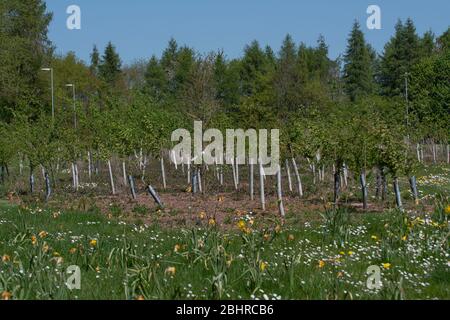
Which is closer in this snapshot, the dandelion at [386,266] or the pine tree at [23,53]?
the dandelion at [386,266]

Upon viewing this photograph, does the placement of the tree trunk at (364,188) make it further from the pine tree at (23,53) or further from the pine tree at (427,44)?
the pine tree at (427,44)

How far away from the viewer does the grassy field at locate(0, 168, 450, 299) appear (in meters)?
6.19

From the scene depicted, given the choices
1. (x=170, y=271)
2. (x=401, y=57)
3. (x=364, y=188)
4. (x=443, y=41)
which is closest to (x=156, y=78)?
(x=401, y=57)

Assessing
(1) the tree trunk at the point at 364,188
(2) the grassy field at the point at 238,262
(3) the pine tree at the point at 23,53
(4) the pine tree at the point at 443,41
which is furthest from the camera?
(4) the pine tree at the point at 443,41

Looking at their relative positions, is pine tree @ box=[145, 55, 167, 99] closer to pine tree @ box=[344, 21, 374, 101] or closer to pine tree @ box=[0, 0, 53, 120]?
pine tree @ box=[0, 0, 53, 120]

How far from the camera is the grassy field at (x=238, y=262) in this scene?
619cm

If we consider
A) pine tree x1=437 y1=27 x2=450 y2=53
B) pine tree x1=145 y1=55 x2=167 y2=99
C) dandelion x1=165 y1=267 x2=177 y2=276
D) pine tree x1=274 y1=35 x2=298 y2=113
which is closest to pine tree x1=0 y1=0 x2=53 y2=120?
pine tree x1=145 y1=55 x2=167 y2=99

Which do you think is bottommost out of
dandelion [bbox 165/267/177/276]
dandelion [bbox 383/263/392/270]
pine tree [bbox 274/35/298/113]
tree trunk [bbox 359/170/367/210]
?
dandelion [bbox 383/263/392/270]

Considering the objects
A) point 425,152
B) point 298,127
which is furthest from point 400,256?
point 425,152

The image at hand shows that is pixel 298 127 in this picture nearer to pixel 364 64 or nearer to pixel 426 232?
pixel 426 232

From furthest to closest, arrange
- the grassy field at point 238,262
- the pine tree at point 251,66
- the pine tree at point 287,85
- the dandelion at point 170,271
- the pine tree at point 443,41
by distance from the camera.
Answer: the pine tree at point 443,41 < the pine tree at point 251,66 < the pine tree at point 287,85 < the dandelion at point 170,271 < the grassy field at point 238,262

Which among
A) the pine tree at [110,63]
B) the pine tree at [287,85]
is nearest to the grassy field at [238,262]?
the pine tree at [287,85]

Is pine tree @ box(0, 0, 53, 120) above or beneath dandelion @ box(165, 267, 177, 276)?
above
